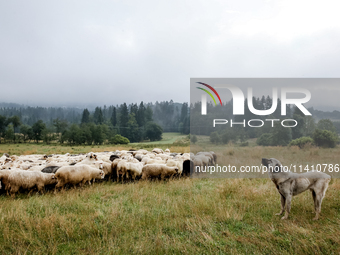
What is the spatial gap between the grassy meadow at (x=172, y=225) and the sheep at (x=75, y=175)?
4.88 ft

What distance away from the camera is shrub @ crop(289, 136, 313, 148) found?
63.7ft

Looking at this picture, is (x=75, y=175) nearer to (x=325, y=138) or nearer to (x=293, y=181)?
(x=293, y=181)

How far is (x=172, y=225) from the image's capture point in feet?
17.0

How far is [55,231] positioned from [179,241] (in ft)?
10.3

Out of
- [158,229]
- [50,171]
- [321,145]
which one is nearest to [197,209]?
[158,229]

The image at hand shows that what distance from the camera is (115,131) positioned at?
81.7 m

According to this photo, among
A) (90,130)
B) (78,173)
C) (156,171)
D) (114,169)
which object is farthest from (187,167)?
(90,130)

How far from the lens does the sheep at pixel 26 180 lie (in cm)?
814

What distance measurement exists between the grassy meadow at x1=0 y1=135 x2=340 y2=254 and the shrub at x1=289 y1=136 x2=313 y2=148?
13.2 m

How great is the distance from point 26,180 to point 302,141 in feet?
74.4

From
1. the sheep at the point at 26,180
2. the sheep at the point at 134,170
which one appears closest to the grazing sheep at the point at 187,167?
the sheep at the point at 134,170

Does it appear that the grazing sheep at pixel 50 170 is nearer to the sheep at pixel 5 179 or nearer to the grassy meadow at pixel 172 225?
the sheep at pixel 5 179

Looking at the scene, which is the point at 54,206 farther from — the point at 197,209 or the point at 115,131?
the point at 115,131

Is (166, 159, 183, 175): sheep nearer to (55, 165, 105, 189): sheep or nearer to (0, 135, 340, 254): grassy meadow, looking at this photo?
(0, 135, 340, 254): grassy meadow
